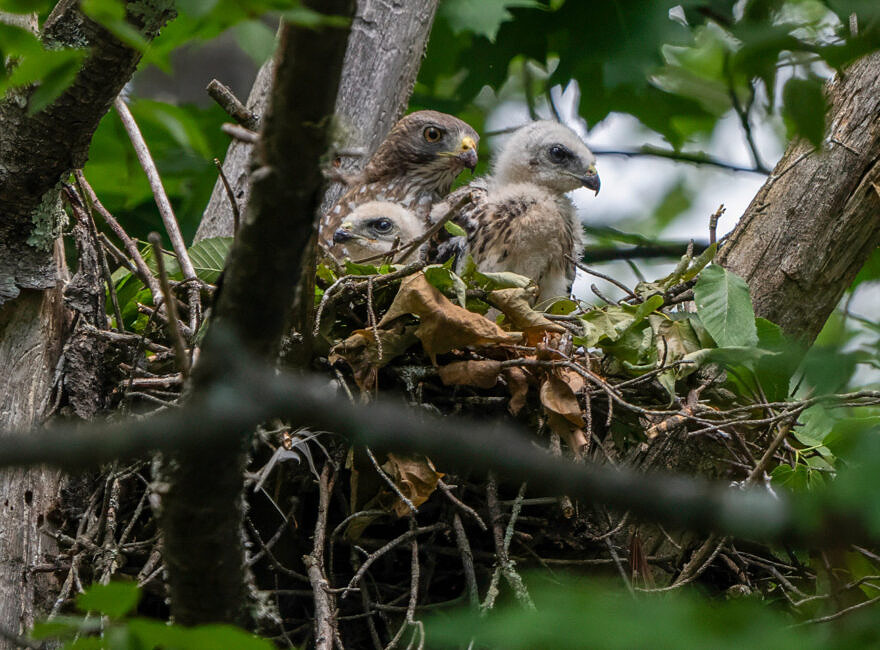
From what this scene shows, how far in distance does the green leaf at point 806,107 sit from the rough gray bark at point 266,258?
54cm

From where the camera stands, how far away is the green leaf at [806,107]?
1.23 meters

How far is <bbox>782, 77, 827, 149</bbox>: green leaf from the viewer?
1.23 metres

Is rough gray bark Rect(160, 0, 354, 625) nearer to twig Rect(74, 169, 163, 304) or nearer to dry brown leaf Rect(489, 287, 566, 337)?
twig Rect(74, 169, 163, 304)

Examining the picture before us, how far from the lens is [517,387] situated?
3.00 metres

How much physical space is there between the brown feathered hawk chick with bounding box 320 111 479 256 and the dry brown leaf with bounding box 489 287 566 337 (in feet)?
6.49

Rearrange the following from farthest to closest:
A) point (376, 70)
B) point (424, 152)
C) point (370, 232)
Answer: point (424, 152)
point (376, 70)
point (370, 232)

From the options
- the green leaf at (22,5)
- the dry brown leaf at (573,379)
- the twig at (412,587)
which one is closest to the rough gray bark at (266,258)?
the green leaf at (22,5)

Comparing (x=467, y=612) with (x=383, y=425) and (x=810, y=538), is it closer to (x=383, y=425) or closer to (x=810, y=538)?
(x=383, y=425)

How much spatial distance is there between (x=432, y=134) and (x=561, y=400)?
264 centimetres

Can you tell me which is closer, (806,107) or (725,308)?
(806,107)

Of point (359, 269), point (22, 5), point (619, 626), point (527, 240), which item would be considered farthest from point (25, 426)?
point (619, 626)

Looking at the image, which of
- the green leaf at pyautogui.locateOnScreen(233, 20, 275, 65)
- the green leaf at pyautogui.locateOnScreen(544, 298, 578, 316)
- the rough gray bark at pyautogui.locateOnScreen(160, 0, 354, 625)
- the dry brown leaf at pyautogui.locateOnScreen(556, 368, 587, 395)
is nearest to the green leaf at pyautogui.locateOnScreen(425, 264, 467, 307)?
the dry brown leaf at pyautogui.locateOnScreen(556, 368, 587, 395)

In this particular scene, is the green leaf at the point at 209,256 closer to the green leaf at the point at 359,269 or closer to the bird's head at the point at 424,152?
the green leaf at the point at 359,269

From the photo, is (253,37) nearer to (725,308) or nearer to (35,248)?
(35,248)
